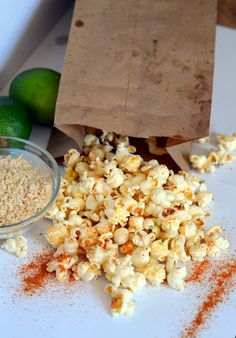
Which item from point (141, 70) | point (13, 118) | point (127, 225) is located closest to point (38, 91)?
point (13, 118)

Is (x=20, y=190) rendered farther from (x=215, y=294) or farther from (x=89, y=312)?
Result: (x=215, y=294)

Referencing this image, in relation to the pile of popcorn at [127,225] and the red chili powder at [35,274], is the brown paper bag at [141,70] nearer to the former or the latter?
the pile of popcorn at [127,225]

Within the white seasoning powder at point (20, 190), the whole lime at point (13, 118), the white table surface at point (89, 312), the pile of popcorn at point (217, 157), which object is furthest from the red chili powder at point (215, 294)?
the whole lime at point (13, 118)

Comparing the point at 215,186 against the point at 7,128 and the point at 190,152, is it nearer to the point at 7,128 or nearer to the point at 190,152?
the point at 190,152

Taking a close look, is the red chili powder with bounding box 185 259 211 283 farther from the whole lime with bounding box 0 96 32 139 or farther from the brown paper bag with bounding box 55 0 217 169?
the whole lime with bounding box 0 96 32 139

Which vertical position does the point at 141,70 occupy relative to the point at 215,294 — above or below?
above

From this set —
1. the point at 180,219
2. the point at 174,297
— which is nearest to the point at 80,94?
the point at 180,219
